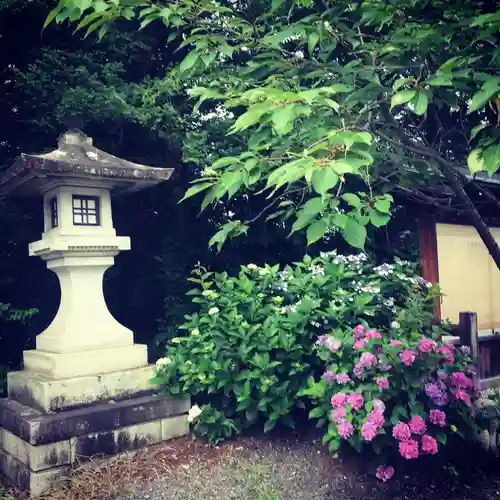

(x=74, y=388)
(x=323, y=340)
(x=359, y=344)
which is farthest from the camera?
(x=74, y=388)

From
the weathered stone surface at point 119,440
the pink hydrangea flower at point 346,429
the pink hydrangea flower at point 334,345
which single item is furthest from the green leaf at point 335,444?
the weathered stone surface at point 119,440

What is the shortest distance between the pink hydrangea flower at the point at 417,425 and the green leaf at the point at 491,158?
2246 mm

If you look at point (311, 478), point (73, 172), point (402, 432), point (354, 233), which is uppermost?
point (73, 172)

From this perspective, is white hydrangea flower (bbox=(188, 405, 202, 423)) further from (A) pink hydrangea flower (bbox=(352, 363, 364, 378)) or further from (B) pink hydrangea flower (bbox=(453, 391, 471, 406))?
(B) pink hydrangea flower (bbox=(453, 391, 471, 406))

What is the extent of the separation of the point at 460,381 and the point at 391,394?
0.62 meters

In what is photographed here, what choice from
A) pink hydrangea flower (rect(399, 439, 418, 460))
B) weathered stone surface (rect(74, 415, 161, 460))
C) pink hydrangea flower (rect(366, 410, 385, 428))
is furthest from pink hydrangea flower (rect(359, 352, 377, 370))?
weathered stone surface (rect(74, 415, 161, 460))

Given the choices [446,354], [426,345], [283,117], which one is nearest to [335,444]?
[426,345]

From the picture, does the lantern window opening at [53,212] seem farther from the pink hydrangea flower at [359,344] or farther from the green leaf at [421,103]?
the green leaf at [421,103]

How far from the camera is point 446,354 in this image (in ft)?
13.4

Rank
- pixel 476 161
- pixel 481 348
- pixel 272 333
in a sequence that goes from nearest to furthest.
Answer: pixel 476 161, pixel 272 333, pixel 481 348

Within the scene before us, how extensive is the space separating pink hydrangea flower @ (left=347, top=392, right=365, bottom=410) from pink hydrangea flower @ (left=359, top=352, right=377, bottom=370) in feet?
0.75

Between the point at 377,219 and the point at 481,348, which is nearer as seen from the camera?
the point at 377,219

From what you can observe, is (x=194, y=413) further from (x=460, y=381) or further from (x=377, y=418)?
(x=460, y=381)

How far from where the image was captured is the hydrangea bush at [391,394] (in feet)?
12.1
